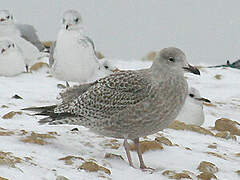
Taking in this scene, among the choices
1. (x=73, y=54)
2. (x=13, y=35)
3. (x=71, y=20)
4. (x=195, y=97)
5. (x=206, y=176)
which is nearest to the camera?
(x=206, y=176)

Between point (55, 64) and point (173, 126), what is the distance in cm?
243

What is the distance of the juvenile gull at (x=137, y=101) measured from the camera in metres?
4.28

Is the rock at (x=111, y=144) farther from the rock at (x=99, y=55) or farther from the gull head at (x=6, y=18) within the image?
the rock at (x=99, y=55)

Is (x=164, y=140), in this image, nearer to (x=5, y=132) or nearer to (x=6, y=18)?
(x=5, y=132)

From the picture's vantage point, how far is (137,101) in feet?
14.1

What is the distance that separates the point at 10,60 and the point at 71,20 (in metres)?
1.89

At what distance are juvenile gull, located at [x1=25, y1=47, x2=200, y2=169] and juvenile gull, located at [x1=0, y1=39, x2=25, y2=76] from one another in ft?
16.0

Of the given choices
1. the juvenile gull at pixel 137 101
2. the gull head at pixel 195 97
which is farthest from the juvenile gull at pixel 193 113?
the juvenile gull at pixel 137 101

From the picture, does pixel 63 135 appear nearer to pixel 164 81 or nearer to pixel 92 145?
pixel 92 145

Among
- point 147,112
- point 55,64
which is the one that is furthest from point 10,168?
point 55,64

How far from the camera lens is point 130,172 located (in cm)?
424

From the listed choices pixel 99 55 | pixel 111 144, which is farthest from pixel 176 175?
pixel 99 55

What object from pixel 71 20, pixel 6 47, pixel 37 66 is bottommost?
pixel 37 66

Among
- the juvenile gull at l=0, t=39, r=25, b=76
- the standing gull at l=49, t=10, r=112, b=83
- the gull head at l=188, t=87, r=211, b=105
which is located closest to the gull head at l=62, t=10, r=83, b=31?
the standing gull at l=49, t=10, r=112, b=83
